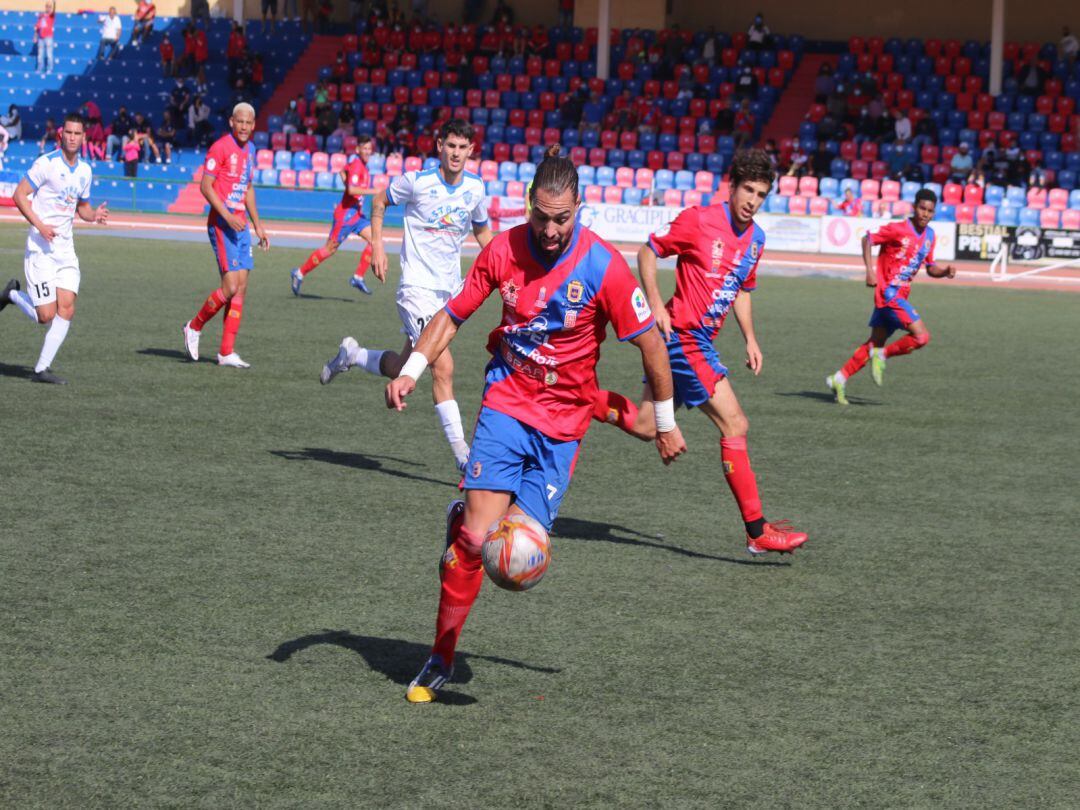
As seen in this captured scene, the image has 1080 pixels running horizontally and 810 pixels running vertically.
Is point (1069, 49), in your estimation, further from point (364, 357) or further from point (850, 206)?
point (364, 357)

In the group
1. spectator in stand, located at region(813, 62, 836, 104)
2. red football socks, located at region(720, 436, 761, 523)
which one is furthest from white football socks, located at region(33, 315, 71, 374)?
spectator in stand, located at region(813, 62, 836, 104)

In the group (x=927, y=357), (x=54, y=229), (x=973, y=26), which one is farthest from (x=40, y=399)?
(x=973, y=26)

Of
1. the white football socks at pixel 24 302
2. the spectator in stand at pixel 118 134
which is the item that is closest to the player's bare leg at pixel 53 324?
the white football socks at pixel 24 302

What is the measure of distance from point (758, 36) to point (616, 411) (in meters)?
35.3

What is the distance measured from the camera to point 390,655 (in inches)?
236

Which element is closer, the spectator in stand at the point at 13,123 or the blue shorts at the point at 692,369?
the blue shorts at the point at 692,369

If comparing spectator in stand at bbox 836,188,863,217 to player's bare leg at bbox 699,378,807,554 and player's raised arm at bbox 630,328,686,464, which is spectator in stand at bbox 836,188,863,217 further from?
player's raised arm at bbox 630,328,686,464

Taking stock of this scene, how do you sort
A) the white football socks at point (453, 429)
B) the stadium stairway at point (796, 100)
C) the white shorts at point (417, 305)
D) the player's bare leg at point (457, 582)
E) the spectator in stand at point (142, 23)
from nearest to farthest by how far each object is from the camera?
the player's bare leg at point (457, 582), the white football socks at point (453, 429), the white shorts at point (417, 305), the stadium stairway at point (796, 100), the spectator in stand at point (142, 23)

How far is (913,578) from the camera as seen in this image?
753cm

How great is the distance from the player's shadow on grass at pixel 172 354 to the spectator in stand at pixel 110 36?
113ft

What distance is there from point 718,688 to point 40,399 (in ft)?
24.6

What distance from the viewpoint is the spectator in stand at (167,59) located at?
44562 mm

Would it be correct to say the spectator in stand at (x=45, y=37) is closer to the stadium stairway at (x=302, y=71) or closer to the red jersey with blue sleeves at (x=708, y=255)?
the stadium stairway at (x=302, y=71)

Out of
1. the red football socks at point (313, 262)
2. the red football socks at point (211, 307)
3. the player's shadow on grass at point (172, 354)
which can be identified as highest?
the red football socks at point (211, 307)
